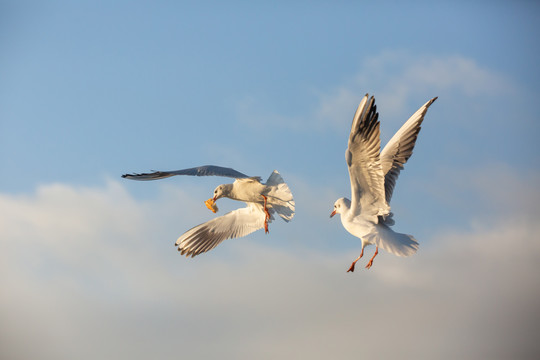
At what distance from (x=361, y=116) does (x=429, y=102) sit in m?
1.93

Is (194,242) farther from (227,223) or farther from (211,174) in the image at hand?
(211,174)

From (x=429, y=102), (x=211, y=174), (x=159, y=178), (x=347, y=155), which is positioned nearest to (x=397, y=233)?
(x=347, y=155)

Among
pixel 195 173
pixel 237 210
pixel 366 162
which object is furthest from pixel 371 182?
pixel 237 210

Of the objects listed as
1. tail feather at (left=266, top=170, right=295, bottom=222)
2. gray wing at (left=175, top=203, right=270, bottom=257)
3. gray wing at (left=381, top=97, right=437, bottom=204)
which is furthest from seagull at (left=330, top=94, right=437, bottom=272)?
gray wing at (left=175, top=203, right=270, bottom=257)

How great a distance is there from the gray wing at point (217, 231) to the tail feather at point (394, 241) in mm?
2721

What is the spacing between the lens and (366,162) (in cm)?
960

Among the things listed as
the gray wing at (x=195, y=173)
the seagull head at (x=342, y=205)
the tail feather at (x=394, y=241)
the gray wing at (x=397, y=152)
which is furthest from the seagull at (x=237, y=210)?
the tail feather at (x=394, y=241)

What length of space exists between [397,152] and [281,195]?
1.95 metres

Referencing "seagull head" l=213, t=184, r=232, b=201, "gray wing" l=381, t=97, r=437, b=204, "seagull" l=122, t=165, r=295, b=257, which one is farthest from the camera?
"seagull head" l=213, t=184, r=232, b=201

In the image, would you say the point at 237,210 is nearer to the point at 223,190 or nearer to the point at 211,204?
the point at 211,204

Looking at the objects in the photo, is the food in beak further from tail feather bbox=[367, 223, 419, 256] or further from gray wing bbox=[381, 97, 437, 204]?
tail feather bbox=[367, 223, 419, 256]

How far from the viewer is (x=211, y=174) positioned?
422 inches

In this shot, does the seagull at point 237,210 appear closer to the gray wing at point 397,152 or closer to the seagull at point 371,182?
the seagull at point 371,182

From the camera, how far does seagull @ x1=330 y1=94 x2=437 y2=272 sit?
9.34m
